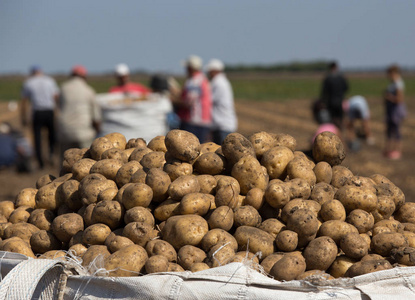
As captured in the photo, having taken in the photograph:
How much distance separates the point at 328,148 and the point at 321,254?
909 millimetres

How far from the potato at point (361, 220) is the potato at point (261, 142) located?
0.73 meters

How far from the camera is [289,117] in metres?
24.4

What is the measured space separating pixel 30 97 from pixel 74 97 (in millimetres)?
2841

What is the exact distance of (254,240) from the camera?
2.71m

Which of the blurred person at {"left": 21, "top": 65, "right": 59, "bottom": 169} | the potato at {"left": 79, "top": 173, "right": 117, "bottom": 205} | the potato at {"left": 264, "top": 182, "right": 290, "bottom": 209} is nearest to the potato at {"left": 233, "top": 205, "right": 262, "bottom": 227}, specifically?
the potato at {"left": 264, "top": 182, "right": 290, "bottom": 209}

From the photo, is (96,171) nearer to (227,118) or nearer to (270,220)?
(270,220)

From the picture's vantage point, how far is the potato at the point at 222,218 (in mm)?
2793

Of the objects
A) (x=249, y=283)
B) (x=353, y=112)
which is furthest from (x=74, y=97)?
(x=353, y=112)

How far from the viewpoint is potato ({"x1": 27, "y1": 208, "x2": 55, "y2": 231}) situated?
312 centimetres

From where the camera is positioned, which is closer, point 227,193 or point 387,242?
point 387,242

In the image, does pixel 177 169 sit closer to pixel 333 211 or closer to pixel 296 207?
pixel 296 207

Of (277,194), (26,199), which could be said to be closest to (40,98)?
(26,199)

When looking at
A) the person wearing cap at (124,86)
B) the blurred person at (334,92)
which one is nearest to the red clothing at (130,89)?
the person wearing cap at (124,86)

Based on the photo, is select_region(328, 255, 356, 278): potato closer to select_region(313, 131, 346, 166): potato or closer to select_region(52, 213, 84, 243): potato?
select_region(313, 131, 346, 166): potato
